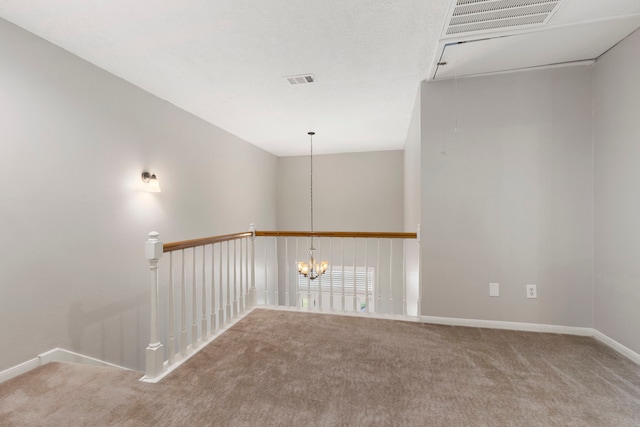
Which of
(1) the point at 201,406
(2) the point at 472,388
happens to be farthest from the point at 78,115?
(2) the point at 472,388

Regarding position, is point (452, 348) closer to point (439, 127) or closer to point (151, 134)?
point (439, 127)

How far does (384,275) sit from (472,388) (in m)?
4.64

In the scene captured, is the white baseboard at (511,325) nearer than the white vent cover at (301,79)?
Yes

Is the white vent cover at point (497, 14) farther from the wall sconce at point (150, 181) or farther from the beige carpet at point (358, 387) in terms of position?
the wall sconce at point (150, 181)

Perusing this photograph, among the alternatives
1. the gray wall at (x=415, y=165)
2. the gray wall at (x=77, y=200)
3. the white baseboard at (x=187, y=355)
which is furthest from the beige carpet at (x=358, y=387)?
the gray wall at (x=415, y=165)

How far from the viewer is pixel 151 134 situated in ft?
9.95

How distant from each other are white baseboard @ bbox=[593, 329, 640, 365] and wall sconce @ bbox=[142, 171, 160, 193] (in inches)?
168

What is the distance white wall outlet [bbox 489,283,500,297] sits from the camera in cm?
259

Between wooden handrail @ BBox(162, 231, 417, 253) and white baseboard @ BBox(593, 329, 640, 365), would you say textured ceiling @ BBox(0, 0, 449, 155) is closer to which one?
wooden handrail @ BBox(162, 231, 417, 253)

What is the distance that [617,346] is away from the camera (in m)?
2.13

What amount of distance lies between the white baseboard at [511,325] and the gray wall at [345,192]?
3529 millimetres

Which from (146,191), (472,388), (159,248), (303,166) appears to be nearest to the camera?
(472,388)

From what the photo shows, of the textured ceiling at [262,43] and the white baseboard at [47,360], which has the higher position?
the textured ceiling at [262,43]

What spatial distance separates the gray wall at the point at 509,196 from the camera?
2439 millimetres
